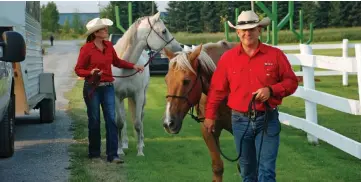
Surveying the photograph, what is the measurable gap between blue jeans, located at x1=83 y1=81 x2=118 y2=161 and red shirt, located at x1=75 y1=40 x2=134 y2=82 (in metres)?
0.18

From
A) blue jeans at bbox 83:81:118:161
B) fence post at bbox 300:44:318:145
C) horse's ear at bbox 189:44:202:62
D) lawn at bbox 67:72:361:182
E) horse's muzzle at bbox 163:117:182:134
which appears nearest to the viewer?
horse's muzzle at bbox 163:117:182:134

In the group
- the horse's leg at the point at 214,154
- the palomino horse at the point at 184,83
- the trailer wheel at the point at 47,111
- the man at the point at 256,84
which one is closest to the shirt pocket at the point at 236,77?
the man at the point at 256,84

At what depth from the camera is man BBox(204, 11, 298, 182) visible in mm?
4898

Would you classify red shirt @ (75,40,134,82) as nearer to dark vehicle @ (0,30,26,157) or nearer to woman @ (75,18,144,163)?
woman @ (75,18,144,163)

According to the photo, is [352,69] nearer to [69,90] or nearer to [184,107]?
[184,107]

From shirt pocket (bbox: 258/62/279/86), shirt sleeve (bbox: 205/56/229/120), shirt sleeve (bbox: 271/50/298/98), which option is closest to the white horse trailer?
shirt sleeve (bbox: 205/56/229/120)

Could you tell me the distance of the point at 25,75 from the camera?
34.2ft

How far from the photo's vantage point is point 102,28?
8125mm

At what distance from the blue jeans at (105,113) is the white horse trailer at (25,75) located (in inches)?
41.6

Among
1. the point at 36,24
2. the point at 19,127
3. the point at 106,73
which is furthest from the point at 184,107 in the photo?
the point at 36,24

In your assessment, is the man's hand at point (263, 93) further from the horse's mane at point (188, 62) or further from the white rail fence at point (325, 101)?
the white rail fence at point (325, 101)

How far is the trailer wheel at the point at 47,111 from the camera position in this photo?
484 inches

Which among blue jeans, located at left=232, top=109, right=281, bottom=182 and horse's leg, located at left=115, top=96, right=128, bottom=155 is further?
horse's leg, located at left=115, top=96, right=128, bottom=155

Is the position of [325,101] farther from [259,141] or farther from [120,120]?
[259,141]
